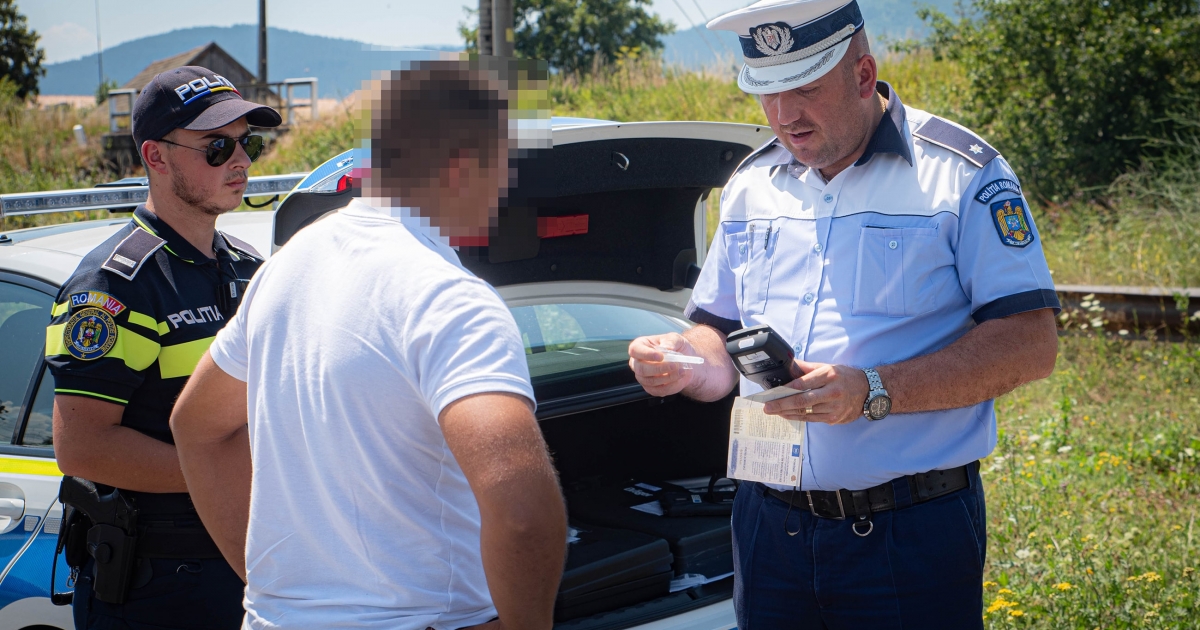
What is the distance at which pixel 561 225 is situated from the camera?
2398 mm

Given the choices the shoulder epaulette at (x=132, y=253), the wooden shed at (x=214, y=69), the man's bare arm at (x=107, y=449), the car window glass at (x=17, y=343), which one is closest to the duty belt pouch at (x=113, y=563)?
the man's bare arm at (x=107, y=449)

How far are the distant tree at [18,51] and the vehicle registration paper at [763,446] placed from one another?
46.1 meters

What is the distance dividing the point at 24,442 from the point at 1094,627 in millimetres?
3187

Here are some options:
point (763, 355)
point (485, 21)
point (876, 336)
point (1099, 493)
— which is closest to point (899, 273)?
point (876, 336)

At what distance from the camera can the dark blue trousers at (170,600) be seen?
6.52 ft

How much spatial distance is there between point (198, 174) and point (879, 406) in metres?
1.65

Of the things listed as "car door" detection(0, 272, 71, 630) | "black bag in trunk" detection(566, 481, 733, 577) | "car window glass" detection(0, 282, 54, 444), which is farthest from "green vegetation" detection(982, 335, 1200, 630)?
"car window glass" detection(0, 282, 54, 444)

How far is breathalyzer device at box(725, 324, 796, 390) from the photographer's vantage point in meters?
1.76

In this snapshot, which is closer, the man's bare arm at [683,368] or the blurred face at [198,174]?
Answer: the man's bare arm at [683,368]

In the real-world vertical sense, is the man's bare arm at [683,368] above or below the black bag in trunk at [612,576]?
above

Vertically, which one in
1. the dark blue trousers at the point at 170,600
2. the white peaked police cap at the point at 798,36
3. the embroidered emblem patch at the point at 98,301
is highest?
the white peaked police cap at the point at 798,36

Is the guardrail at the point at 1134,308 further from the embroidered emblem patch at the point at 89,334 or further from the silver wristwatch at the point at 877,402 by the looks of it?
the embroidered emblem patch at the point at 89,334

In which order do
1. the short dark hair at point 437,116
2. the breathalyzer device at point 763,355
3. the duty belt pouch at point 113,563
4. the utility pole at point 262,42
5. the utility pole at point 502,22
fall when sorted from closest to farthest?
the short dark hair at point 437,116 → the breathalyzer device at point 763,355 → the duty belt pouch at point 113,563 → the utility pole at point 502,22 → the utility pole at point 262,42

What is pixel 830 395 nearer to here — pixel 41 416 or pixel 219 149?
pixel 219 149
